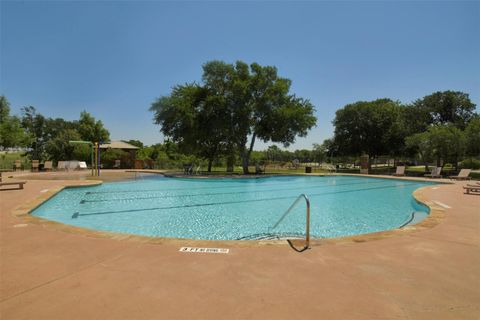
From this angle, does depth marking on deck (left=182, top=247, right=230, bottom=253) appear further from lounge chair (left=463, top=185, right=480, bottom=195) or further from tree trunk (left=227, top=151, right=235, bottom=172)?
tree trunk (left=227, top=151, right=235, bottom=172)

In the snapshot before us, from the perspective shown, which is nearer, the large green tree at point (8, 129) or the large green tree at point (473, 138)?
the large green tree at point (473, 138)

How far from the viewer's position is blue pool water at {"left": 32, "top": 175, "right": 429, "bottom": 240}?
22.5 ft

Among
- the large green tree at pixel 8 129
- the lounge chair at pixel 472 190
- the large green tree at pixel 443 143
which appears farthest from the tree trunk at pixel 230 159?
the large green tree at pixel 8 129

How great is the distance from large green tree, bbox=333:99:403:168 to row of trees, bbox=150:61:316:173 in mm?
11956

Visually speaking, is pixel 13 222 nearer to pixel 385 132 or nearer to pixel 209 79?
pixel 209 79

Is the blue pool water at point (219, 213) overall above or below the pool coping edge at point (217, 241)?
below

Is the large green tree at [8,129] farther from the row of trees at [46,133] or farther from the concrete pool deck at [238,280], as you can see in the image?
the concrete pool deck at [238,280]

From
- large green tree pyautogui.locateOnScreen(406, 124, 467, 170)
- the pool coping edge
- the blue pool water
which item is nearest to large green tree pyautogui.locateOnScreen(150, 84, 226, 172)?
the blue pool water

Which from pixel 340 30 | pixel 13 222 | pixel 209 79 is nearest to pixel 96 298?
pixel 13 222

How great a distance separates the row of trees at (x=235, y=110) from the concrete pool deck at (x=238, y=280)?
64.5 feet

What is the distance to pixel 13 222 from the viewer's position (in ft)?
17.9

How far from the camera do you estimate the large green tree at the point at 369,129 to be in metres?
32.8

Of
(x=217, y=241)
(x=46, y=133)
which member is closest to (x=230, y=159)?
(x=217, y=241)

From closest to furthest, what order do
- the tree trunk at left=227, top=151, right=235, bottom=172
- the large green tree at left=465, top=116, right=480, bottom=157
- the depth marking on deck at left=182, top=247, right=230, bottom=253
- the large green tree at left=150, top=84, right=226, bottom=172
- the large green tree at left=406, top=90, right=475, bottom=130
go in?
1. the depth marking on deck at left=182, top=247, right=230, bottom=253
2. the large green tree at left=465, top=116, right=480, bottom=157
3. the large green tree at left=150, top=84, right=226, bottom=172
4. the tree trunk at left=227, top=151, right=235, bottom=172
5. the large green tree at left=406, top=90, right=475, bottom=130
